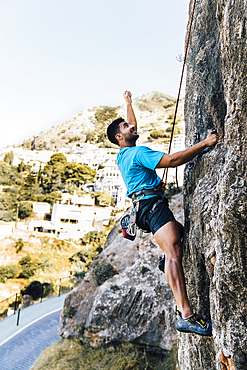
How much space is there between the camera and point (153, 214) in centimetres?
290

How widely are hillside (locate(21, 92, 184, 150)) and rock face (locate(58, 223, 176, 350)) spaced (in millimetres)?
65786

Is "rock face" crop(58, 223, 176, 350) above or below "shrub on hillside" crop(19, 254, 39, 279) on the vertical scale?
above

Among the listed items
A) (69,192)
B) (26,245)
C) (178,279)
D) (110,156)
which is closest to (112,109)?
(110,156)

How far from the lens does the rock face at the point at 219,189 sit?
81.3 inches

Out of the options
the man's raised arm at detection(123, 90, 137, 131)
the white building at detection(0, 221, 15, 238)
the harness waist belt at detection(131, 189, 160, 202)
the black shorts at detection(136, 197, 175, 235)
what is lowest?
the white building at detection(0, 221, 15, 238)

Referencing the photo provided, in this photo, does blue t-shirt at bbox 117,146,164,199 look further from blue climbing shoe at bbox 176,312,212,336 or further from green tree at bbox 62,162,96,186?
green tree at bbox 62,162,96,186

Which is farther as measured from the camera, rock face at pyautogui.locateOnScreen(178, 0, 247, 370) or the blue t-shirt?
the blue t-shirt

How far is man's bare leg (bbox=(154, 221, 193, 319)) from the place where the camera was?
2.53 metres

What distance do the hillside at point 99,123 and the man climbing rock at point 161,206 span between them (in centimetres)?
7148

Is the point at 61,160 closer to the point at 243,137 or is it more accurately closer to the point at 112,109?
the point at 112,109

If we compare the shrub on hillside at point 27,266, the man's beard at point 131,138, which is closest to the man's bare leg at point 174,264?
the man's beard at point 131,138

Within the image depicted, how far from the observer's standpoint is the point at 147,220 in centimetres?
299

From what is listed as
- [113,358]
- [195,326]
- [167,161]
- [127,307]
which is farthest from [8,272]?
[167,161]


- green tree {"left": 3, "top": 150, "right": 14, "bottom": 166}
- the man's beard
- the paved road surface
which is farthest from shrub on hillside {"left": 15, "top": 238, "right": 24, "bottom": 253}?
the man's beard
